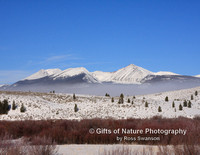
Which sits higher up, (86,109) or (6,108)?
(6,108)

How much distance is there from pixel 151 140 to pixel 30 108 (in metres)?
33.2

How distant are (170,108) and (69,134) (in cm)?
3301

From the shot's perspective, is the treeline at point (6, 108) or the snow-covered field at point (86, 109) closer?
the treeline at point (6, 108)

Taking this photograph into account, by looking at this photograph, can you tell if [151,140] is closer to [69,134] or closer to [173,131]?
[173,131]

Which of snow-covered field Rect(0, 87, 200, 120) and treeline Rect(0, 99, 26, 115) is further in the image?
snow-covered field Rect(0, 87, 200, 120)

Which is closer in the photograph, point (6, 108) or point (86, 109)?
point (6, 108)

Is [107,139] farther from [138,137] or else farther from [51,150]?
[51,150]

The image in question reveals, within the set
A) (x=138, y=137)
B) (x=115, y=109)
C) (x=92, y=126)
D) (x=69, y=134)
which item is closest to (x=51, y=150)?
(x=69, y=134)

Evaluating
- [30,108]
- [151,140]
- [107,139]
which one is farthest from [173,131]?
[30,108]

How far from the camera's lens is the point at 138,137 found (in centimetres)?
1412

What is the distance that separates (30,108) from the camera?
143ft

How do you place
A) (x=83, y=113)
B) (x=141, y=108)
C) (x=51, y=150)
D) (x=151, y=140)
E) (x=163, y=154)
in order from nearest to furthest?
(x=163, y=154), (x=51, y=150), (x=151, y=140), (x=83, y=113), (x=141, y=108)

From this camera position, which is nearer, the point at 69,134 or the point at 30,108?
the point at 69,134

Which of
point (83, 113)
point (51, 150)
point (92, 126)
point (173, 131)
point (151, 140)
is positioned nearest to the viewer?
point (51, 150)
